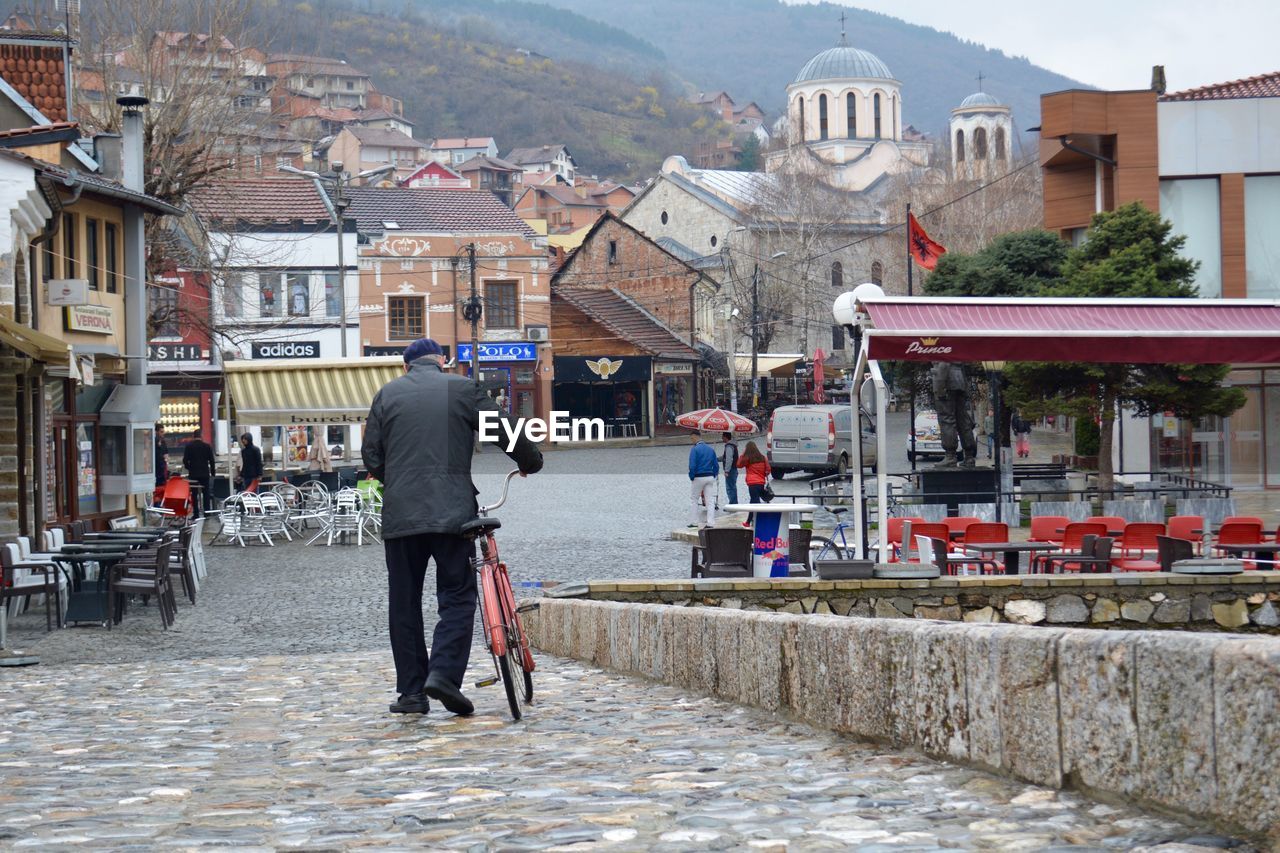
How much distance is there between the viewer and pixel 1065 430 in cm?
6028

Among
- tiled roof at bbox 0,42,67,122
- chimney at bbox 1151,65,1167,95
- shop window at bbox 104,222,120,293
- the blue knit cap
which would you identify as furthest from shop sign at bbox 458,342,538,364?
the blue knit cap

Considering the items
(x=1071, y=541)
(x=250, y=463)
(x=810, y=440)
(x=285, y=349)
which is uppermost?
(x=285, y=349)

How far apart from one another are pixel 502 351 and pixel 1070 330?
152 ft

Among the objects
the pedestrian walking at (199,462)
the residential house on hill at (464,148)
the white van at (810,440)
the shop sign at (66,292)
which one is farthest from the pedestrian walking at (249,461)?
the residential house on hill at (464,148)

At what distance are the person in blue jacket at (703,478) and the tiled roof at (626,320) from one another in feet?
138

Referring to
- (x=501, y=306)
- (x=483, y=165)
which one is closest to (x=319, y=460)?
(x=501, y=306)

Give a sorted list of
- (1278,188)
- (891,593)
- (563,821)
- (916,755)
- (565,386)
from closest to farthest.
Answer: (563,821) < (916,755) < (891,593) < (1278,188) < (565,386)

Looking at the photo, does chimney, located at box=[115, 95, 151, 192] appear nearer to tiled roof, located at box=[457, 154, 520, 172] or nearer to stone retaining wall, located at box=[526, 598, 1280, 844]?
stone retaining wall, located at box=[526, 598, 1280, 844]

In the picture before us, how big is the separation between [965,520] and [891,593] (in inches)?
163

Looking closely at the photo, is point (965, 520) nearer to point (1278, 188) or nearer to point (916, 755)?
point (916, 755)

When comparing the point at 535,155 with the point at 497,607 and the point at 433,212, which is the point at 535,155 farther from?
the point at 497,607

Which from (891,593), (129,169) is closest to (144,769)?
(891,593)

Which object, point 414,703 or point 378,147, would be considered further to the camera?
point 378,147

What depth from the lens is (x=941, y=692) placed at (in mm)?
5863
